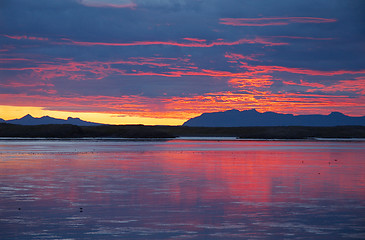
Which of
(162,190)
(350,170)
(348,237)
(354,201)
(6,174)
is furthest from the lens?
(350,170)

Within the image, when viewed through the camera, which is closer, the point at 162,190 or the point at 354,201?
the point at 354,201

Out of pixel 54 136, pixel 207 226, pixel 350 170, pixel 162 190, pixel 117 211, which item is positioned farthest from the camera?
pixel 54 136

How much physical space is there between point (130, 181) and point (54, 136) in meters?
157

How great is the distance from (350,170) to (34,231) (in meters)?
25.0

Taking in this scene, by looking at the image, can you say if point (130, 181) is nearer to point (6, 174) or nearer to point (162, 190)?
point (162, 190)

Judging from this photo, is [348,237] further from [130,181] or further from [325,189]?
[130,181]

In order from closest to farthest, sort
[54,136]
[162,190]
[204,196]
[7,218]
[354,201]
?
A: [7,218]
[354,201]
[204,196]
[162,190]
[54,136]

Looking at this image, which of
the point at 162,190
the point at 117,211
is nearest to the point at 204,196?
the point at 162,190

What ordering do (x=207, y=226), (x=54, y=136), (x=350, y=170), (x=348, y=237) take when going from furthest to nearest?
1. (x=54, y=136)
2. (x=350, y=170)
3. (x=207, y=226)
4. (x=348, y=237)

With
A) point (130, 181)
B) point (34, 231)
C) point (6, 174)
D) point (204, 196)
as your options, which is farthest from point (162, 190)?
point (6, 174)

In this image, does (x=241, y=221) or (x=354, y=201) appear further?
(x=354, y=201)

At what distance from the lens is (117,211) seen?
17.3 meters

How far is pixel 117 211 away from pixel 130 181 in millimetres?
9625

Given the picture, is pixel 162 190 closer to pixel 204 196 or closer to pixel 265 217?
pixel 204 196
